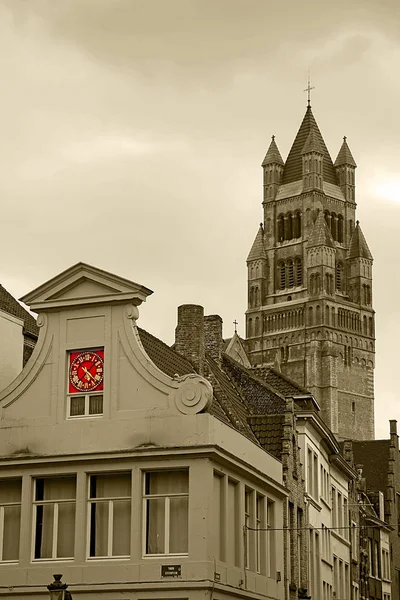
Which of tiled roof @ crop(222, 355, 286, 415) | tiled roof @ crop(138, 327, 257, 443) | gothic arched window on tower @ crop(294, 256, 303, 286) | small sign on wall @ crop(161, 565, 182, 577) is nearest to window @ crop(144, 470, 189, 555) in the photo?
small sign on wall @ crop(161, 565, 182, 577)

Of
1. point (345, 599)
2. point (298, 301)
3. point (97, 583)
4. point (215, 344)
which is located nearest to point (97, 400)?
point (97, 583)

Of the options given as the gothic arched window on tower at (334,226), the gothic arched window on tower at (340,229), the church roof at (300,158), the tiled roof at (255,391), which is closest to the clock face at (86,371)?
the tiled roof at (255,391)

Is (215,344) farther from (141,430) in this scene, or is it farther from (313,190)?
(313,190)

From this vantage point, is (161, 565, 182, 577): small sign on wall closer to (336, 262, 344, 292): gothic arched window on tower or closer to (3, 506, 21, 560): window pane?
(3, 506, 21, 560): window pane

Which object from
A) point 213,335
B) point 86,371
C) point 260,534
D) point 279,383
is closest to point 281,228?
point 279,383

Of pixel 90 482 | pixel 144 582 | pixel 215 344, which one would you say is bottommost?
pixel 144 582

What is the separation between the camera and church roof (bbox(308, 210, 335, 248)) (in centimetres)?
17838

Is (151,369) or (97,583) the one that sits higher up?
(151,369)

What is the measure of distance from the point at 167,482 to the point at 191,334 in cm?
994

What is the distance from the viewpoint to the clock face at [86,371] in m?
30.7

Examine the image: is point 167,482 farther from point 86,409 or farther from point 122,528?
point 86,409

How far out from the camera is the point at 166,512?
29.3 metres

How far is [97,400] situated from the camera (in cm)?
3056

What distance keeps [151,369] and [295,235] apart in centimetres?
15482
